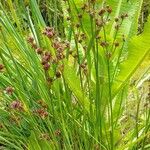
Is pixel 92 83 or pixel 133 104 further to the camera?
pixel 133 104

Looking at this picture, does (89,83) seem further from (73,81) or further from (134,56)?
(134,56)

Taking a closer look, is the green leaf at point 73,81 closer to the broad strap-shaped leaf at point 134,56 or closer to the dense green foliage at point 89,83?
the dense green foliage at point 89,83

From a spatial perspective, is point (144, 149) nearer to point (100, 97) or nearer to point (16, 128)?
point (100, 97)

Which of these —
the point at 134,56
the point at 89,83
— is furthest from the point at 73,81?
the point at 134,56

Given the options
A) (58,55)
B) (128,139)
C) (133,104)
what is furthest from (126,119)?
(58,55)

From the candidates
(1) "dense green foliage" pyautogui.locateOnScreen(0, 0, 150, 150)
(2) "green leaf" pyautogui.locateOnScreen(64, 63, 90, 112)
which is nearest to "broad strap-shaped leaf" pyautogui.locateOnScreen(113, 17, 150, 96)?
(1) "dense green foliage" pyautogui.locateOnScreen(0, 0, 150, 150)

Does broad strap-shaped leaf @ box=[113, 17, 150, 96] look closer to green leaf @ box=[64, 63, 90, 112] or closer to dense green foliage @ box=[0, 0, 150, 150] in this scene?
dense green foliage @ box=[0, 0, 150, 150]

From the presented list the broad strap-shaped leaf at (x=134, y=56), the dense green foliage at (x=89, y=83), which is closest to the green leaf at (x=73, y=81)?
the dense green foliage at (x=89, y=83)

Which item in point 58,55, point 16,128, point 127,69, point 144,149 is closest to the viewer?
point 58,55
